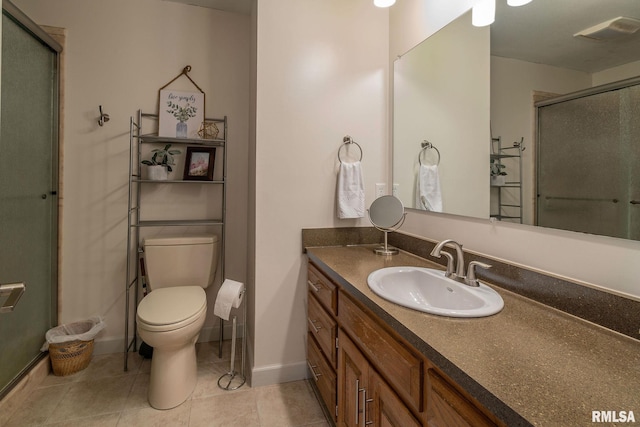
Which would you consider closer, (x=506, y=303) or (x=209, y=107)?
(x=506, y=303)

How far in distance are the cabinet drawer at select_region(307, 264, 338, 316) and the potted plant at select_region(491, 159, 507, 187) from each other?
0.79 metres

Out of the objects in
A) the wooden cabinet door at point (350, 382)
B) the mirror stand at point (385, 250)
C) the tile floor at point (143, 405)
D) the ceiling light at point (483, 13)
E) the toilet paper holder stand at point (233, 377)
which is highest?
the ceiling light at point (483, 13)

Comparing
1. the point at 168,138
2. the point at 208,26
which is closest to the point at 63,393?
the point at 168,138

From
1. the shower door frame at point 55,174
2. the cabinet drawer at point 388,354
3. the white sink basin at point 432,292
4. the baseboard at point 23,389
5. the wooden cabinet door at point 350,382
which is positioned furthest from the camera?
the shower door frame at point 55,174

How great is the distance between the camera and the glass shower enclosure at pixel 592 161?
82cm

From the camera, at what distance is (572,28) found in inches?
38.3

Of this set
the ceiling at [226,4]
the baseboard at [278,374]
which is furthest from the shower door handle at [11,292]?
the ceiling at [226,4]

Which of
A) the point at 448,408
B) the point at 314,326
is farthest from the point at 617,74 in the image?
the point at 314,326

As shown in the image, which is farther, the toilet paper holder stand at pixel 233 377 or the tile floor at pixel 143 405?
the toilet paper holder stand at pixel 233 377

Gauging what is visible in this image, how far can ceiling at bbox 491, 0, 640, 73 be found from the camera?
2.77 feet

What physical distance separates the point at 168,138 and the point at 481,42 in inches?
73.6

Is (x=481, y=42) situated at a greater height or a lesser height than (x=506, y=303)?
greater

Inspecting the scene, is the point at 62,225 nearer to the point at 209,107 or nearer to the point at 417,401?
the point at 209,107

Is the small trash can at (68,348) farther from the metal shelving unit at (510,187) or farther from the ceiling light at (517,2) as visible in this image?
the ceiling light at (517,2)
